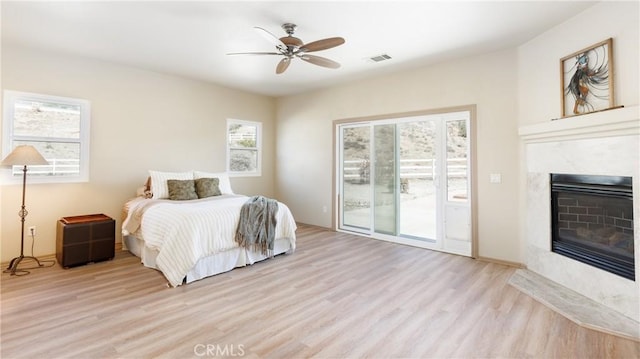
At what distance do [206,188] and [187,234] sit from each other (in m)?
1.59

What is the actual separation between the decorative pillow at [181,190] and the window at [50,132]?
1.19 meters

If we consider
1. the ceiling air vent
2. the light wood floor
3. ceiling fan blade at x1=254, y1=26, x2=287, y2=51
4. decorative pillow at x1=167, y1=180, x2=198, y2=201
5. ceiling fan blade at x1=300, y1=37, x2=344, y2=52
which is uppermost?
the ceiling air vent

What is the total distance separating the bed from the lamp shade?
3.72ft

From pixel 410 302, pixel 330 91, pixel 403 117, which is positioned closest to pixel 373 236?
pixel 403 117

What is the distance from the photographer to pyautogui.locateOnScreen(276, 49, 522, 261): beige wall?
12.7 feet

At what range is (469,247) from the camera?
423 cm

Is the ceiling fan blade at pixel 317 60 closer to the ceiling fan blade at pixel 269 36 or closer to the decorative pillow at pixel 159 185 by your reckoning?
the ceiling fan blade at pixel 269 36

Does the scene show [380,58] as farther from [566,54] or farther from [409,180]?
[566,54]

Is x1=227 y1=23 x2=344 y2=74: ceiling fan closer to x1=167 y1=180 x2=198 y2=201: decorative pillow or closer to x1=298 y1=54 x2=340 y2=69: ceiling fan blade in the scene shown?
x1=298 y1=54 x2=340 y2=69: ceiling fan blade

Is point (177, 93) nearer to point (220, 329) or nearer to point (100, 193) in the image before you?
point (100, 193)

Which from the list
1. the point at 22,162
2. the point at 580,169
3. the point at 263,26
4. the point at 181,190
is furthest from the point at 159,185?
the point at 580,169

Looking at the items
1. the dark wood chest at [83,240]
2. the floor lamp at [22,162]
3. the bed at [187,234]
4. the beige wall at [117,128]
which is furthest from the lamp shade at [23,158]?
the bed at [187,234]

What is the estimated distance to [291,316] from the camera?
254 centimetres

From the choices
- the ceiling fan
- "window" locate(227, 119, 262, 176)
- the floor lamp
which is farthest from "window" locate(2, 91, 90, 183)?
the ceiling fan
